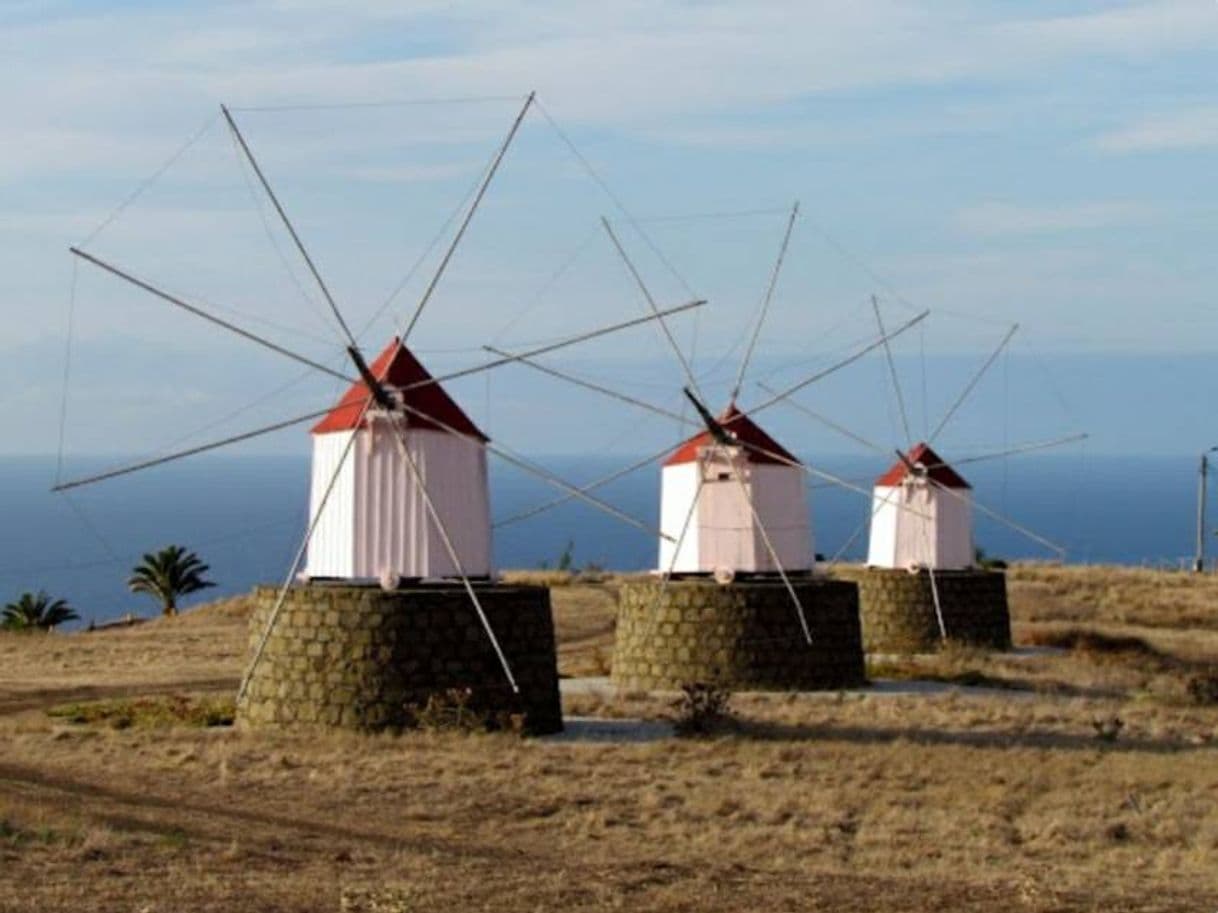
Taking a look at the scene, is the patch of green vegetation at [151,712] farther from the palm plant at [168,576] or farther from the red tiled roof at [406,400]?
the palm plant at [168,576]

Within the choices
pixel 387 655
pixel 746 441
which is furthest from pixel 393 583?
pixel 746 441

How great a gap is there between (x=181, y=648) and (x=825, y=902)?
31.9 m

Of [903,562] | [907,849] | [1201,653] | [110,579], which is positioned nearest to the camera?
[907,849]

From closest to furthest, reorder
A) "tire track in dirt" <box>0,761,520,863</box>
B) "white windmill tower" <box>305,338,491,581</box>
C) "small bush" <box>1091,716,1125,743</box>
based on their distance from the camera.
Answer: "tire track in dirt" <box>0,761,520,863</box> < "white windmill tower" <box>305,338,491,581</box> < "small bush" <box>1091,716,1125,743</box>

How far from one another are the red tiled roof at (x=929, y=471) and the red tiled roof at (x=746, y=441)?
33.0 ft

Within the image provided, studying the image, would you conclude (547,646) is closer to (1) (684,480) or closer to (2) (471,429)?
(2) (471,429)

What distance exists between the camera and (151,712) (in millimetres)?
29062

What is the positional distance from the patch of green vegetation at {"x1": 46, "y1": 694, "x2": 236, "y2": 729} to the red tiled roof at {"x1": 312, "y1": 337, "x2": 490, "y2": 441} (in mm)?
4240

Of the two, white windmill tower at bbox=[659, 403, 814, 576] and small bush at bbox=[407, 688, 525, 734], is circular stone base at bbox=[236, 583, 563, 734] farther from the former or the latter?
white windmill tower at bbox=[659, 403, 814, 576]

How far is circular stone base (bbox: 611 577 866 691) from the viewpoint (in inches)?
1325

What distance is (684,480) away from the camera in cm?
3584

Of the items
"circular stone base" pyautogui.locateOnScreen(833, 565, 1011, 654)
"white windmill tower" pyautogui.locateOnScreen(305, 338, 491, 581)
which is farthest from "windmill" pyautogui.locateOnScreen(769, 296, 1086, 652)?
"white windmill tower" pyautogui.locateOnScreen(305, 338, 491, 581)

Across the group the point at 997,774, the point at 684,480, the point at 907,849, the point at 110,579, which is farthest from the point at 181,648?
the point at 110,579

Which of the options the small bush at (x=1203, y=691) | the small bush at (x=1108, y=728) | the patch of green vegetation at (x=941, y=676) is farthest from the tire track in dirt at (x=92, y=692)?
the small bush at (x=1203, y=691)
